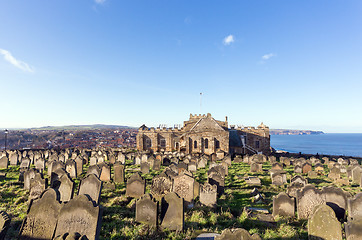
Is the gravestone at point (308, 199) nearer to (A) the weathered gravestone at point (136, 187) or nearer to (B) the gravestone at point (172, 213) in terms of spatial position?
(B) the gravestone at point (172, 213)

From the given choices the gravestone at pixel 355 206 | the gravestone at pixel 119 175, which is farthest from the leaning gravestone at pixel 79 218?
the gravestone at pixel 355 206

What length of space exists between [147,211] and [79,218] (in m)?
1.99

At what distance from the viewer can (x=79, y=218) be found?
5113 mm

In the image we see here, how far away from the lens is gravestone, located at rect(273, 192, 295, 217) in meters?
7.24

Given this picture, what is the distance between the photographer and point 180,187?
8641mm

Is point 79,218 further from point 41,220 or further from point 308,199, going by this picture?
point 308,199

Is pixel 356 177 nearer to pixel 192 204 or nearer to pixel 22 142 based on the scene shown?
pixel 192 204

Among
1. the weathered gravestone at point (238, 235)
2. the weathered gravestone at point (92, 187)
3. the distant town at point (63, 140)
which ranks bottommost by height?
the distant town at point (63, 140)

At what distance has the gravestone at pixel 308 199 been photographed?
722 centimetres

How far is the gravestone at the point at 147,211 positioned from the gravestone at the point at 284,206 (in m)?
4.52

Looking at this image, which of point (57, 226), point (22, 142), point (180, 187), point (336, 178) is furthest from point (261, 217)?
point (22, 142)

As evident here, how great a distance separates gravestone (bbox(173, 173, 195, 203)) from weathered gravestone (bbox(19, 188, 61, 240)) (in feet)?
15.3

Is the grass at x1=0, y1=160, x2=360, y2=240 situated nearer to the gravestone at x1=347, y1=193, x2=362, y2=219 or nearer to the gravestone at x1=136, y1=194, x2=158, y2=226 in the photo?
the gravestone at x1=136, y1=194, x2=158, y2=226

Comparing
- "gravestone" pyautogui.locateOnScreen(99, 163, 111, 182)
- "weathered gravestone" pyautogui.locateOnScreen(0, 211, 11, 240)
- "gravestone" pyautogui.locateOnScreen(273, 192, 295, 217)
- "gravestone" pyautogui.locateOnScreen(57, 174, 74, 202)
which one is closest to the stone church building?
"gravestone" pyautogui.locateOnScreen(99, 163, 111, 182)
